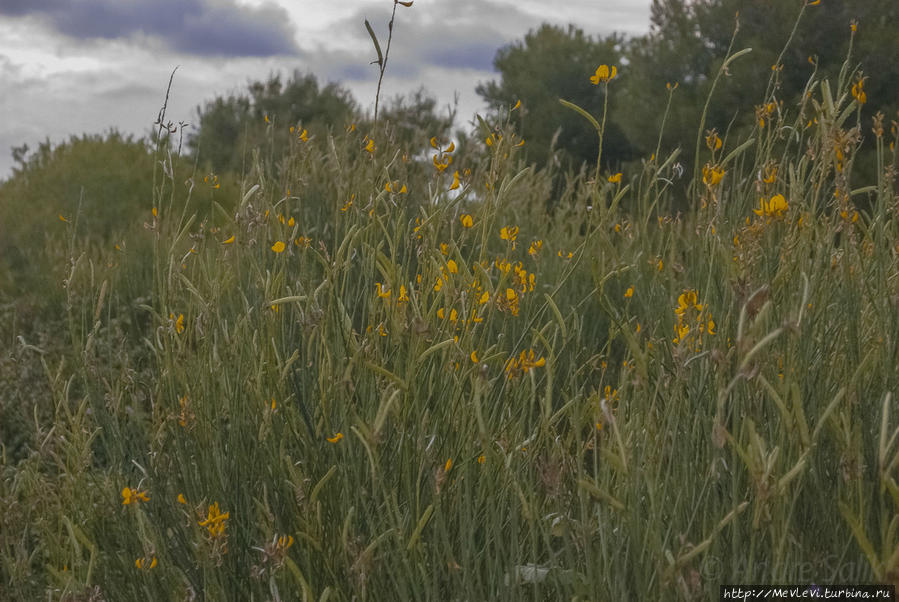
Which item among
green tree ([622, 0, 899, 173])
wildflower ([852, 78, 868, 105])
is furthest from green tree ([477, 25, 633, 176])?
wildflower ([852, 78, 868, 105])

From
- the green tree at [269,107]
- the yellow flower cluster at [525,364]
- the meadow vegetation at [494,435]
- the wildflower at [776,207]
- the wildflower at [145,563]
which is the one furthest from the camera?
the green tree at [269,107]

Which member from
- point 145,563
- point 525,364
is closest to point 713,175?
point 525,364

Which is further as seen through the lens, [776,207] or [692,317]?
[692,317]

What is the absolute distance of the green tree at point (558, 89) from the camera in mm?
18438

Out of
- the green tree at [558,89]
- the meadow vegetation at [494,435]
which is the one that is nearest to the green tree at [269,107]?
the green tree at [558,89]

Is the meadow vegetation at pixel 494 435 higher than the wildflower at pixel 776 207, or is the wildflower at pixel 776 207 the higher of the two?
the wildflower at pixel 776 207

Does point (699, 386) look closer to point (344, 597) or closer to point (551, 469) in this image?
point (551, 469)

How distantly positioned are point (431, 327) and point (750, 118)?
11.5m

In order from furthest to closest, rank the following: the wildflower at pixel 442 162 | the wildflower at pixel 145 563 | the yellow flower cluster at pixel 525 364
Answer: the wildflower at pixel 442 162, the wildflower at pixel 145 563, the yellow flower cluster at pixel 525 364

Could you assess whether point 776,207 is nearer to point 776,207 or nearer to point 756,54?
point 776,207

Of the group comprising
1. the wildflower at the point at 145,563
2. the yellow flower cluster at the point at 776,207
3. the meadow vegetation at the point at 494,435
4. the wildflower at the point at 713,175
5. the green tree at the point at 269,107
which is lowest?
the wildflower at the point at 145,563

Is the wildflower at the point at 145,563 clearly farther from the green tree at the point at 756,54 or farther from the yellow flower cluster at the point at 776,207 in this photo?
the green tree at the point at 756,54

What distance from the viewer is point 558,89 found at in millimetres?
20109

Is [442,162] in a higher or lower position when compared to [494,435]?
higher
